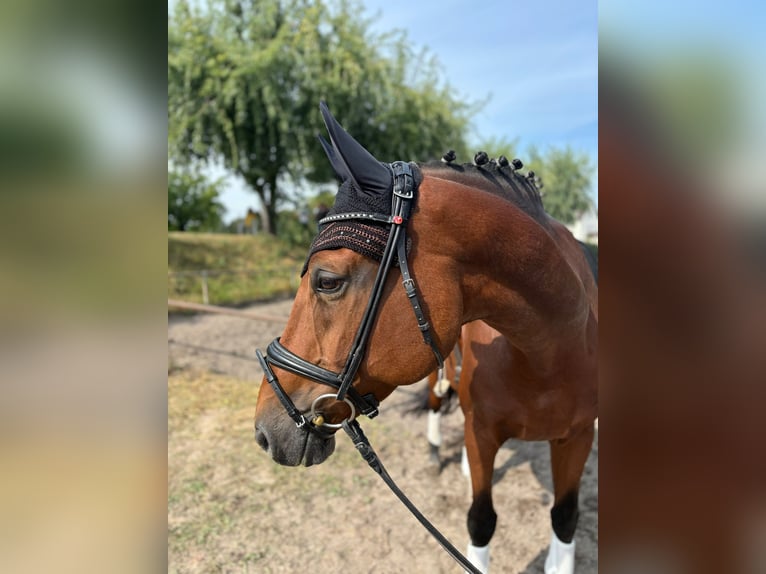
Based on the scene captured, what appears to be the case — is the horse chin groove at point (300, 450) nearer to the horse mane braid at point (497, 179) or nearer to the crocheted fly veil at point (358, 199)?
the crocheted fly veil at point (358, 199)

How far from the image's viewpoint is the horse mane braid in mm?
1579

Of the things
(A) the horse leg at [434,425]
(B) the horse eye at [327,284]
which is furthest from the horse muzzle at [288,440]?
(A) the horse leg at [434,425]

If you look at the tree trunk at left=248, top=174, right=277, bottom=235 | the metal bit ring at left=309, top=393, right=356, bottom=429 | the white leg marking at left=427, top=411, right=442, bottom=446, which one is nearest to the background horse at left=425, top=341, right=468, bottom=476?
the white leg marking at left=427, top=411, right=442, bottom=446

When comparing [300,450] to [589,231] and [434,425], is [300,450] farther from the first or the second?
[589,231]

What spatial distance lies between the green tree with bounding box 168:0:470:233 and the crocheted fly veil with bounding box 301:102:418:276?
476 inches

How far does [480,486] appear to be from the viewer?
2.24m

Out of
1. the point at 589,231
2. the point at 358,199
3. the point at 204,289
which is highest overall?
the point at 358,199

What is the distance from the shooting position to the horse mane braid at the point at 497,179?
1579 mm

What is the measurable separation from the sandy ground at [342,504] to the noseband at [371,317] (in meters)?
1.91

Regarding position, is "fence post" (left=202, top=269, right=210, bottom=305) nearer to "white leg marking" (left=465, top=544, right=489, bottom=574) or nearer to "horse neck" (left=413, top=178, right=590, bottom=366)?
"white leg marking" (left=465, top=544, right=489, bottom=574)

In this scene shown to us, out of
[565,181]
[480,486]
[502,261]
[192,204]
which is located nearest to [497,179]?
[502,261]

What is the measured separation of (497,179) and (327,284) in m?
0.76
